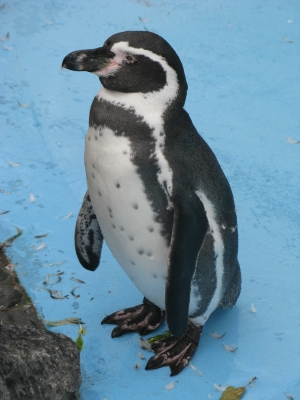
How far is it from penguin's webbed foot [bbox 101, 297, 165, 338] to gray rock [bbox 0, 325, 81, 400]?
1.39 ft

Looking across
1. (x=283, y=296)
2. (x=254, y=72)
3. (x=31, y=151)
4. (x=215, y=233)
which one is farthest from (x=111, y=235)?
(x=254, y=72)

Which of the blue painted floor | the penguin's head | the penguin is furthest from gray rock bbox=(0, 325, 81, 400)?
the penguin's head

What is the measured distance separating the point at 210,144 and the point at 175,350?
1.69 meters

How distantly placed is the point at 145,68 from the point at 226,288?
954 mm

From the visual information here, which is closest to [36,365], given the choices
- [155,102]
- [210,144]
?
[155,102]

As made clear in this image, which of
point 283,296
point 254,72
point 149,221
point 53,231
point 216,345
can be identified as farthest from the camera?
point 254,72

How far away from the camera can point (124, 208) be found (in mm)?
2176

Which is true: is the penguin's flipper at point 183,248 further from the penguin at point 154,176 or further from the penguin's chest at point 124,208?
the penguin's chest at point 124,208

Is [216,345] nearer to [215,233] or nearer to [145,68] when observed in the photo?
[215,233]

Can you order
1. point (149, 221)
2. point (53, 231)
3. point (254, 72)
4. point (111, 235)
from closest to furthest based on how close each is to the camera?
point (149, 221) < point (111, 235) < point (53, 231) < point (254, 72)

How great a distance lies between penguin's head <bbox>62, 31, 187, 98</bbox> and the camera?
6.58 ft

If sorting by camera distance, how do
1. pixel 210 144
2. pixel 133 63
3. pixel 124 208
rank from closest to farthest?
pixel 133 63 < pixel 124 208 < pixel 210 144

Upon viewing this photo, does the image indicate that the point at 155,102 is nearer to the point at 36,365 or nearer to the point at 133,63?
the point at 133,63

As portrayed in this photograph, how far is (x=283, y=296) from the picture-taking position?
9.55 ft
